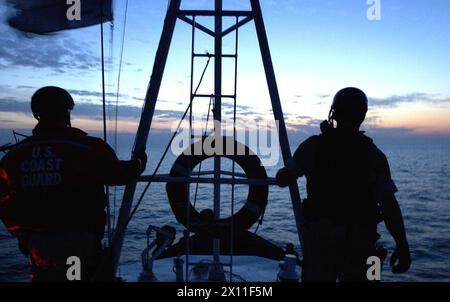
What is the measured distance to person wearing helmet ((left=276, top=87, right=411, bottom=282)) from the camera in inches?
100

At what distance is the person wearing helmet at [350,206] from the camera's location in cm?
254

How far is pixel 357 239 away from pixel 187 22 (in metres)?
2.86

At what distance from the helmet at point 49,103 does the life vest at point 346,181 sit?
2.05m

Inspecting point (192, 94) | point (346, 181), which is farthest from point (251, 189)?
point (346, 181)

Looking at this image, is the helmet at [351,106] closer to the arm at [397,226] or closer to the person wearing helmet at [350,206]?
the person wearing helmet at [350,206]

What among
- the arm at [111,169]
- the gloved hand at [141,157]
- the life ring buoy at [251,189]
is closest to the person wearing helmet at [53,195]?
the arm at [111,169]

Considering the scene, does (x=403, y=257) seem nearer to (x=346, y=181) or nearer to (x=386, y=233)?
(x=346, y=181)

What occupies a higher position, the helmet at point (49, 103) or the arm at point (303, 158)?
the helmet at point (49, 103)

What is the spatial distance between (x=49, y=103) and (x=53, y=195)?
0.71 meters

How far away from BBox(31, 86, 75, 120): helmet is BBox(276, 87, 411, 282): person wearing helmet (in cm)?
204

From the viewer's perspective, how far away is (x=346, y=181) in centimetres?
259
